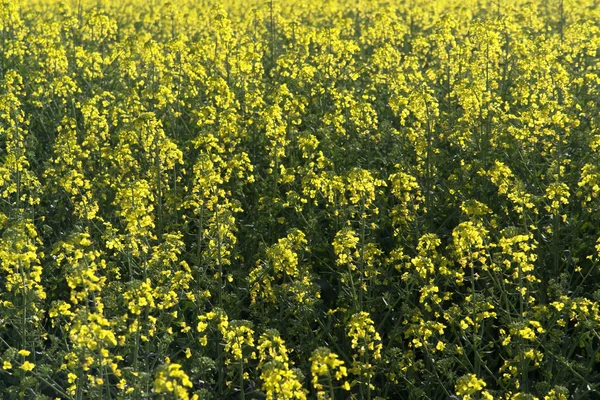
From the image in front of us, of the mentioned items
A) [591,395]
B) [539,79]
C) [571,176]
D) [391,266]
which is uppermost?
[539,79]

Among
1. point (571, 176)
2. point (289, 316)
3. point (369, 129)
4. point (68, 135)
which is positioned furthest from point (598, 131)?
point (68, 135)

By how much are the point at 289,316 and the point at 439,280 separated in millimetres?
1070

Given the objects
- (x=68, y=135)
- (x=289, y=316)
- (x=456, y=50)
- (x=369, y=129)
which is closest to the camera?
(x=289, y=316)

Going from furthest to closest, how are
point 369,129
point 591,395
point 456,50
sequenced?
point 456,50, point 369,129, point 591,395

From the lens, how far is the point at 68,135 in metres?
7.50

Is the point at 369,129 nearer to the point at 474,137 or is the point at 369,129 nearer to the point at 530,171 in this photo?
the point at 474,137

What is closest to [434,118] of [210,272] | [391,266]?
[391,266]

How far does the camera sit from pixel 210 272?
22.9 ft

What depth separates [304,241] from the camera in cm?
600

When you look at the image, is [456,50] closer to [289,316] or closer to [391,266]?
[391,266]

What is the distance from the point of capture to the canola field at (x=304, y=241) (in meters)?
5.09

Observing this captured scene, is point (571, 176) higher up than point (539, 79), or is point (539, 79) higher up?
point (539, 79)

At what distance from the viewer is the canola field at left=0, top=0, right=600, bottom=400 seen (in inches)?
201

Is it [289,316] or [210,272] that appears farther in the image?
[210,272]
